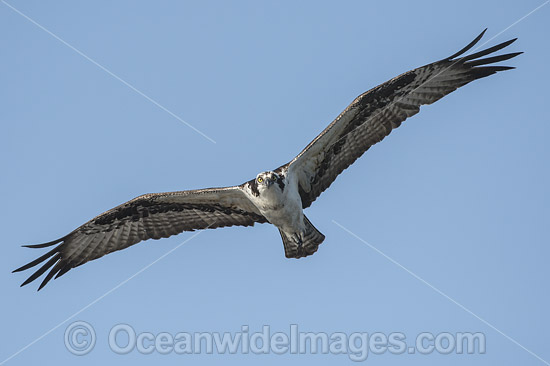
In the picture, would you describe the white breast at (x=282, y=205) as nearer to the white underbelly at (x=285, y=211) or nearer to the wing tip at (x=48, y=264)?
the white underbelly at (x=285, y=211)

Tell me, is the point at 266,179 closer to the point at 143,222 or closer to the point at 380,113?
the point at 380,113

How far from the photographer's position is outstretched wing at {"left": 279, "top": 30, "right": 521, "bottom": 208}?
11727 millimetres

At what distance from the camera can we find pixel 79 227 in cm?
1249

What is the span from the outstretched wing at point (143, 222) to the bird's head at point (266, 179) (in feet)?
3.83

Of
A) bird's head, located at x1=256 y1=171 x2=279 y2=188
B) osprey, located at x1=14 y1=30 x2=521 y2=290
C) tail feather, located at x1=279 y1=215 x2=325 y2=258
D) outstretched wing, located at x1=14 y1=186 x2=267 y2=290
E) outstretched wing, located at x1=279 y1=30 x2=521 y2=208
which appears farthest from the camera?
outstretched wing, located at x1=14 y1=186 x2=267 y2=290

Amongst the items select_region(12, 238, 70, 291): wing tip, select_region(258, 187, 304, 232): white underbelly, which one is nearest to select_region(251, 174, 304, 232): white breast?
select_region(258, 187, 304, 232): white underbelly

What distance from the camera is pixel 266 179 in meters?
11.0

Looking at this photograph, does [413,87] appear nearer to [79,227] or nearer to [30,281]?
[79,227]

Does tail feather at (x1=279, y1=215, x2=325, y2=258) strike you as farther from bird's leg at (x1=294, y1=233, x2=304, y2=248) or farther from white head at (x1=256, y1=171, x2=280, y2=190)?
white head at (x1=256, y1=171, x2=280, y2=190)

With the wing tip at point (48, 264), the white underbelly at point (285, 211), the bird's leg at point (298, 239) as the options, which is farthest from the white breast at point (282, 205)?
the wing tip at point (48, 264)

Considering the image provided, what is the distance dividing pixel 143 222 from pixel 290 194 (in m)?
2.67

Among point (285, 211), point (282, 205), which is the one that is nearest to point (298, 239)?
point (285, 211)

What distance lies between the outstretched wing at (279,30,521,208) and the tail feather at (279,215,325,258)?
62 cm

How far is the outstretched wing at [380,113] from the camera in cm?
1173
